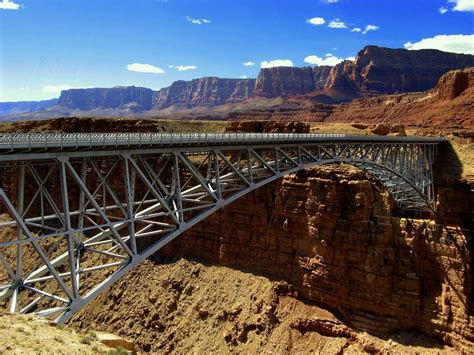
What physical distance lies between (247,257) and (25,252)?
77.9 feet

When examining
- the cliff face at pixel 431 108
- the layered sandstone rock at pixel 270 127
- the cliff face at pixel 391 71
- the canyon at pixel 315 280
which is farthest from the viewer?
the cliff face at pixel 391 71

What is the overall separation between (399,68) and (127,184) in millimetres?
157454

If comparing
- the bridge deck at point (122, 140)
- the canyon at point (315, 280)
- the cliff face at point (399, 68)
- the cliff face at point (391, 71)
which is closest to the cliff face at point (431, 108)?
the cliff face at point (399, 68)

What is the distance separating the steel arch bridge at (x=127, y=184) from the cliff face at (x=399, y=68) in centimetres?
11833

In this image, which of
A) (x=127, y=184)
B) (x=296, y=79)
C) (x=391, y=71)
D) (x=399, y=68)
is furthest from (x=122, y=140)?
(x=296, y=79)

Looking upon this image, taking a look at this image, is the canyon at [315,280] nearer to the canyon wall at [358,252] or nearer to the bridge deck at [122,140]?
the canyon wall at [358,252]

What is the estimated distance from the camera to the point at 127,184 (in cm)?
1517

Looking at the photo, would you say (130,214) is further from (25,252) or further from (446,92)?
(446,92)

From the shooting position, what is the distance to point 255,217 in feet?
127

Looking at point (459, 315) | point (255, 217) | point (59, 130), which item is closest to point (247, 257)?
point (255, 217)

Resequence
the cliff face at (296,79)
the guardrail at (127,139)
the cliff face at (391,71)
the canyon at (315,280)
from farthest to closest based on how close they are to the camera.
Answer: the cliff face at (296,79), the cliff face at (391,71), the canyon at (315,280), the guardrail at (127,139)

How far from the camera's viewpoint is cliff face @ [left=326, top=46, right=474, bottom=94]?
14862cm

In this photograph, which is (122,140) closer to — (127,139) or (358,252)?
(127,139)

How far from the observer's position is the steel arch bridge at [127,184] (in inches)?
511
